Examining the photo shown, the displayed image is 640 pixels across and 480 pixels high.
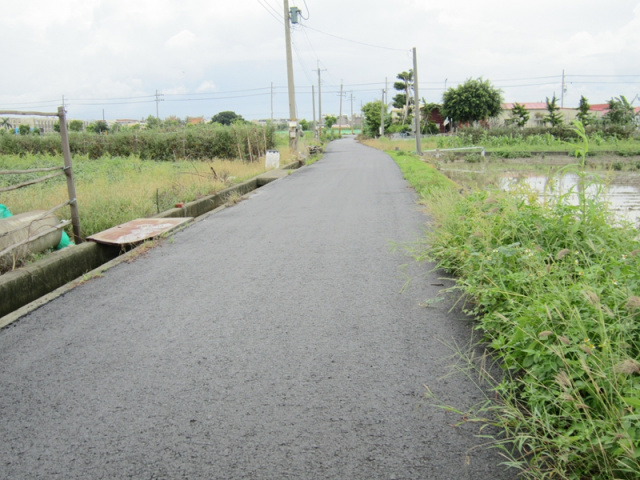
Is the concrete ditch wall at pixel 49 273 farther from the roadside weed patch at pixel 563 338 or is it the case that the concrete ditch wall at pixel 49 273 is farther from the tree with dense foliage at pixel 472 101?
the tree with dense foliage at pixel 472 101

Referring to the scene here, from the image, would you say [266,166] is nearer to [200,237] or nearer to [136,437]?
[200,237]

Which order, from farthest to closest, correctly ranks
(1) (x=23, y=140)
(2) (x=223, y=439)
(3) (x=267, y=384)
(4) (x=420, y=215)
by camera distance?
1. (1) (x=23, y=140)
2. (4) (x=420, y=215)
3. (3) (x=267, y=384)
4. (2) (x=223, y=439)

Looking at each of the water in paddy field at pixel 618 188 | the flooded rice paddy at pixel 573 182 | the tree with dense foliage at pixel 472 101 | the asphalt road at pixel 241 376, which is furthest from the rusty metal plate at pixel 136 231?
the tree with dense foliage at pixel 472 101

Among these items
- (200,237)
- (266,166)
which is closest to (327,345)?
(200,237)

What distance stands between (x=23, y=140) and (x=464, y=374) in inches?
1299

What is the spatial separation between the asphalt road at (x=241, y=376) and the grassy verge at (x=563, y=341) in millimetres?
257

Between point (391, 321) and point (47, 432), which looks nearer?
point (47, 432)

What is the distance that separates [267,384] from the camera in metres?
3.37

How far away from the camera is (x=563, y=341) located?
9.55 feet

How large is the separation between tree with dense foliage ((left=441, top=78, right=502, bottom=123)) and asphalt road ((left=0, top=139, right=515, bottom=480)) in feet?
193

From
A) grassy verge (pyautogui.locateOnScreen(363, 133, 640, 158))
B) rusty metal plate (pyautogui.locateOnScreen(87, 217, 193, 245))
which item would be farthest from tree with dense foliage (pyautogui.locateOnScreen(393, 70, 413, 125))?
rusty metal plate (pyautogui.locateOnScreen(87, 217, 193, 245))

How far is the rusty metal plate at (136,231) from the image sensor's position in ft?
23.0

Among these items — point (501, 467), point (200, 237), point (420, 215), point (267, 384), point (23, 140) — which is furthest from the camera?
point (23, 140)

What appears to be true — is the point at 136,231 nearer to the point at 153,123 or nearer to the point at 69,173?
the point at 69,173
